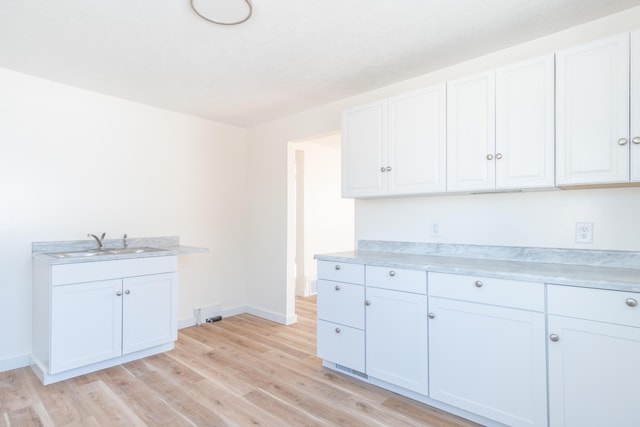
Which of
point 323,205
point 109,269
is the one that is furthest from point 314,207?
point 109,269

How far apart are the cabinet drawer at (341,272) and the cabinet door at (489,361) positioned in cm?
54

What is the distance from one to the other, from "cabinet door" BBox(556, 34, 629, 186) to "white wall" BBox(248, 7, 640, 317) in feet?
1.11

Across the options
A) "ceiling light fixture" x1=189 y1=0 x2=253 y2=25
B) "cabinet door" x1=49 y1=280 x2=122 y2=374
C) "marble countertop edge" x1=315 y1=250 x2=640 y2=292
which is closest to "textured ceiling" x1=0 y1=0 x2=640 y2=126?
"ceiling light fixture" x1=189 y1=0 x2=253 y2=25

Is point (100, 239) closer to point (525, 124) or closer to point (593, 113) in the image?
point (525, 124)

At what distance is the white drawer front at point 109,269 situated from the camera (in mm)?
2423

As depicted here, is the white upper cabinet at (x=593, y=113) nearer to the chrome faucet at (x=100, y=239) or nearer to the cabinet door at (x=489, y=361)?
the cabinet door at (x=489, y=361)

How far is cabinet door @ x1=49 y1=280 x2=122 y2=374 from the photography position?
241cm

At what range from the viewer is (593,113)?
1763mm

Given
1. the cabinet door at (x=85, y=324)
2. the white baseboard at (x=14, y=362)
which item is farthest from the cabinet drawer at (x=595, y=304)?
the white baseboard at (x=14, y=362)

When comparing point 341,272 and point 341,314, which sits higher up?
point 341,272

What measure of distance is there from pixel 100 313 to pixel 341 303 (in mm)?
1827

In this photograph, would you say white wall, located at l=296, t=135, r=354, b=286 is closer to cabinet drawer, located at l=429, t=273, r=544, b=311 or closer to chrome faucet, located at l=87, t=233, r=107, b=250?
chrome faucet, located at l=87, t=233, r=107, b=250

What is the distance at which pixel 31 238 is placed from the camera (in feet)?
9.09

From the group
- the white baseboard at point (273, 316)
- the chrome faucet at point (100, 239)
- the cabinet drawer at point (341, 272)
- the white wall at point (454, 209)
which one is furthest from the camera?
Result: the white baseboard at point (273, 316)
